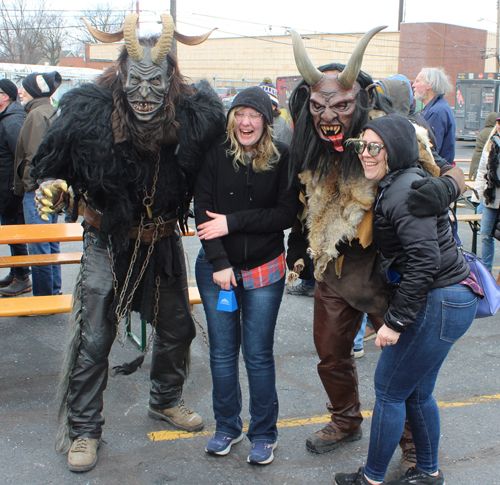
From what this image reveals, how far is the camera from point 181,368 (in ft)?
10.5

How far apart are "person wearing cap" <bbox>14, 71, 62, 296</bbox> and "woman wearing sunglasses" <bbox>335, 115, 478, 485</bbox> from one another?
3.24 metres

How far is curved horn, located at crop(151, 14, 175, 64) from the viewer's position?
2623 millimetres

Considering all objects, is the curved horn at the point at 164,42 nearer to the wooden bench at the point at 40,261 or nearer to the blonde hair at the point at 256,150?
the blonde hair at the point at 256,150

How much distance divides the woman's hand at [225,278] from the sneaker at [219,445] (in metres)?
0.87

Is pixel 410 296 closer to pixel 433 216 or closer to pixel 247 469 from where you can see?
pixel 433 216

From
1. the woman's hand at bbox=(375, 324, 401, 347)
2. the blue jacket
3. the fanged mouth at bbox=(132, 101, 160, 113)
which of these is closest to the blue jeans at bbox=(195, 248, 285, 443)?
the woman's hand at bbox=(375, 324, 401, 347)

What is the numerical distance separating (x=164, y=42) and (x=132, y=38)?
156mm

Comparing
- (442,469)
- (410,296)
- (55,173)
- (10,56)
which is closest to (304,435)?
(442,469)

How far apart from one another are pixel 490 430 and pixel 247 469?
4.88 feet

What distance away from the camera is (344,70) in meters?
2.43

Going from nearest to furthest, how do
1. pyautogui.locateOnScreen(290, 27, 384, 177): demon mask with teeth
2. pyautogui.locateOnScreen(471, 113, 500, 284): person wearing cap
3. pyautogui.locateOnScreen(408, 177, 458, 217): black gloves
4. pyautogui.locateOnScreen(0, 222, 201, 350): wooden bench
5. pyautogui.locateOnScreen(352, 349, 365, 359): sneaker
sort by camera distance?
pyautogui.locateOnScreen(408, 177, 458, 217): black gloves < pyautogui.locateOnScreen(290, 27, 384, 177): demon mask with teeth < pyautogui.locateOnScreen(0, 222, 201, 350): wooden bench < pyautogui.locateOnScreen(352, 349, 365, 359): sneaker < pyautogui.locateOnScreen(471, 113, 500, 284): person wearing cap

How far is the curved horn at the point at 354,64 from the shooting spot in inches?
93.4

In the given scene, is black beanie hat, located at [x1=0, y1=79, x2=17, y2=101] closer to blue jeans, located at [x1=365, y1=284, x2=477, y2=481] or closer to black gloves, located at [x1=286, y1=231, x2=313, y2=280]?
black gloves, located at [x1=286, y1=231, x2=313, y2=280]

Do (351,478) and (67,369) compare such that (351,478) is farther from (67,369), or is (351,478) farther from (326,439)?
(67,369)
